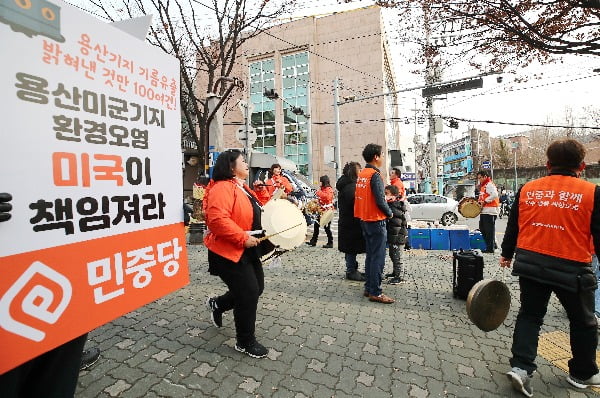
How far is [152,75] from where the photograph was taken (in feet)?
6.03

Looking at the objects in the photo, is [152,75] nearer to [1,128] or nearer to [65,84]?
[65,84]

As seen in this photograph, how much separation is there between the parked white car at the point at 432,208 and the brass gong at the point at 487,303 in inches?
534

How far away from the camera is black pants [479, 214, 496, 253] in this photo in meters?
7.66

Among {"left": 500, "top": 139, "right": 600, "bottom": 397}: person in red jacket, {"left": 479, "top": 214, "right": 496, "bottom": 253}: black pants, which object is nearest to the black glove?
{"left": 500, "top": 139, "right": 600, "bottom": 397}: person in red jacket

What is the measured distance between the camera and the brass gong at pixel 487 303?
279cm

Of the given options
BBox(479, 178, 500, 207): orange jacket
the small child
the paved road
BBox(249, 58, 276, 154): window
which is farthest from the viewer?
BBox(249, 58, 276, 154): window

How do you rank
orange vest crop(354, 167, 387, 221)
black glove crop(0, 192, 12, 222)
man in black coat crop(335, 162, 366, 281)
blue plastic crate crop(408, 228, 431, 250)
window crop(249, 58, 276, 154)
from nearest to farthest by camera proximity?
black glove crop(0, 192, 12, 222) < orange vest crop(354, 167, 387, 221) < man in black coat crop(335, 162, 366, 281) < blue plastic crate crop(408, 228, 431, 250) < window crop(249, 58, 276, 154)

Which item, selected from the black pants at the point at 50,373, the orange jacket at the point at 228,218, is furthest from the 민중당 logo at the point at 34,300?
the orange jacket at the point at 228,218

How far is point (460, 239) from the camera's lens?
782cm

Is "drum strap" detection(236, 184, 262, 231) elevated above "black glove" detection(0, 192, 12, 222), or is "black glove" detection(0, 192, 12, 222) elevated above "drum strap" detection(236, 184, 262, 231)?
"black glove" detection(0, 192, 12, 222)

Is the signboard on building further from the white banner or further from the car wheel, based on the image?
the car wheel

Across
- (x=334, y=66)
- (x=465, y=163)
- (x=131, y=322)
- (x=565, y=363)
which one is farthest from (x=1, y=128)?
(x=465, y=163)

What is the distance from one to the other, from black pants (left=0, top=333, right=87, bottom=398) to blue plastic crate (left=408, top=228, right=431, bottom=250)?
7693mm

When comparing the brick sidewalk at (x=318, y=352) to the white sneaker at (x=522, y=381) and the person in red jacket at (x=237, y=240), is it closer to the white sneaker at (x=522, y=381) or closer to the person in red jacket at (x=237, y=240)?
the white sneaker at (x=522, y=381)
